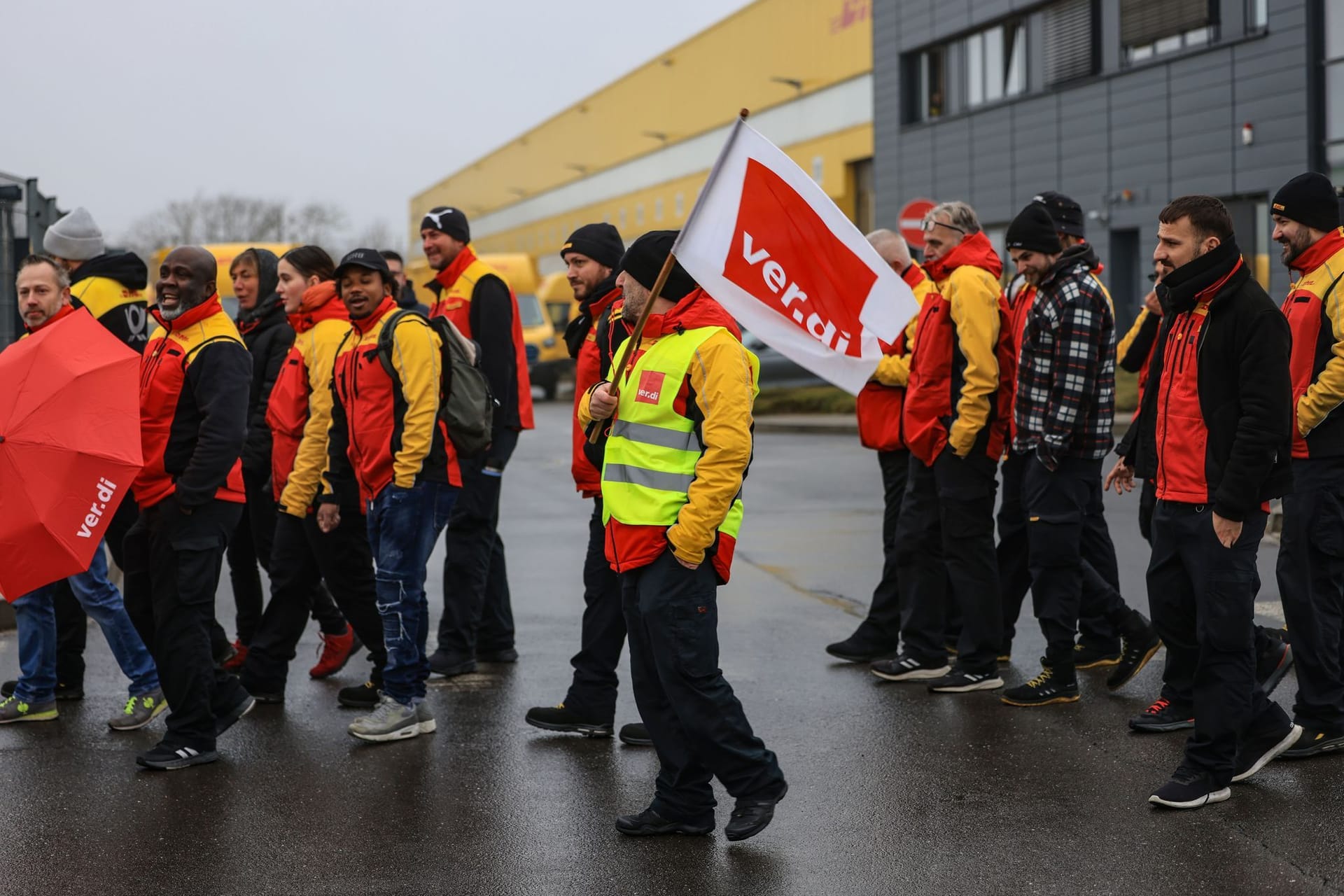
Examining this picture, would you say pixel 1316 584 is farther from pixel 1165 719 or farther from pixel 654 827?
Result: pixel 654 827

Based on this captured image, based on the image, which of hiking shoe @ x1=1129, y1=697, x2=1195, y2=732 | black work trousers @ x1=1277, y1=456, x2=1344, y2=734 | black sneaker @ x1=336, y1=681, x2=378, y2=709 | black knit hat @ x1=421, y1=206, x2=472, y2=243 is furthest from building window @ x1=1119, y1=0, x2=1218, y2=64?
black sneaker @ x1=336, y1=681, x2=378, y2=709

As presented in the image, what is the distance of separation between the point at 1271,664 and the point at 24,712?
510cm

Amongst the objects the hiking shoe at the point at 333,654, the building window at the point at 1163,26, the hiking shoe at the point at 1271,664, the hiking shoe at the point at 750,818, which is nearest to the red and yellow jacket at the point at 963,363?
the hiking shoe at the point at 1271,664

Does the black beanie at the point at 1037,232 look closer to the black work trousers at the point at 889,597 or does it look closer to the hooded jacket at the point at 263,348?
the black work trousers at the point at 889,597

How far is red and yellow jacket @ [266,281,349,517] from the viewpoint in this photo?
6.43m

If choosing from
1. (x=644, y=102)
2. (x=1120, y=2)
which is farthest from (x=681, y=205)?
(x=1120, y=2)

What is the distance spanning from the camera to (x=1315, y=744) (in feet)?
18.1

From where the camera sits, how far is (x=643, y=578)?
15.5 feet

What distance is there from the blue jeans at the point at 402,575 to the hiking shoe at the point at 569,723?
488mm

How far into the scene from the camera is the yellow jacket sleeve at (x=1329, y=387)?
5.61 metres

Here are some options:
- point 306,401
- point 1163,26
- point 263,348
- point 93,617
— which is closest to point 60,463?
point 93,617

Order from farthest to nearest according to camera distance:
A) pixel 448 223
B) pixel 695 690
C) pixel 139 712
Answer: pixel 448 223 < pixel 139 712 < pixel 695 690

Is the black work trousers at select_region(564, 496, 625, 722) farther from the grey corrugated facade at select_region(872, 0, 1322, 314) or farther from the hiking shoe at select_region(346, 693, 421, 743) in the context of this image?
the grey corrugated facade at select_region(872, 0, 1322, 314)

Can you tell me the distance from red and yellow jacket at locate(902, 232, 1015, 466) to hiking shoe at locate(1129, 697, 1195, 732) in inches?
52.2
